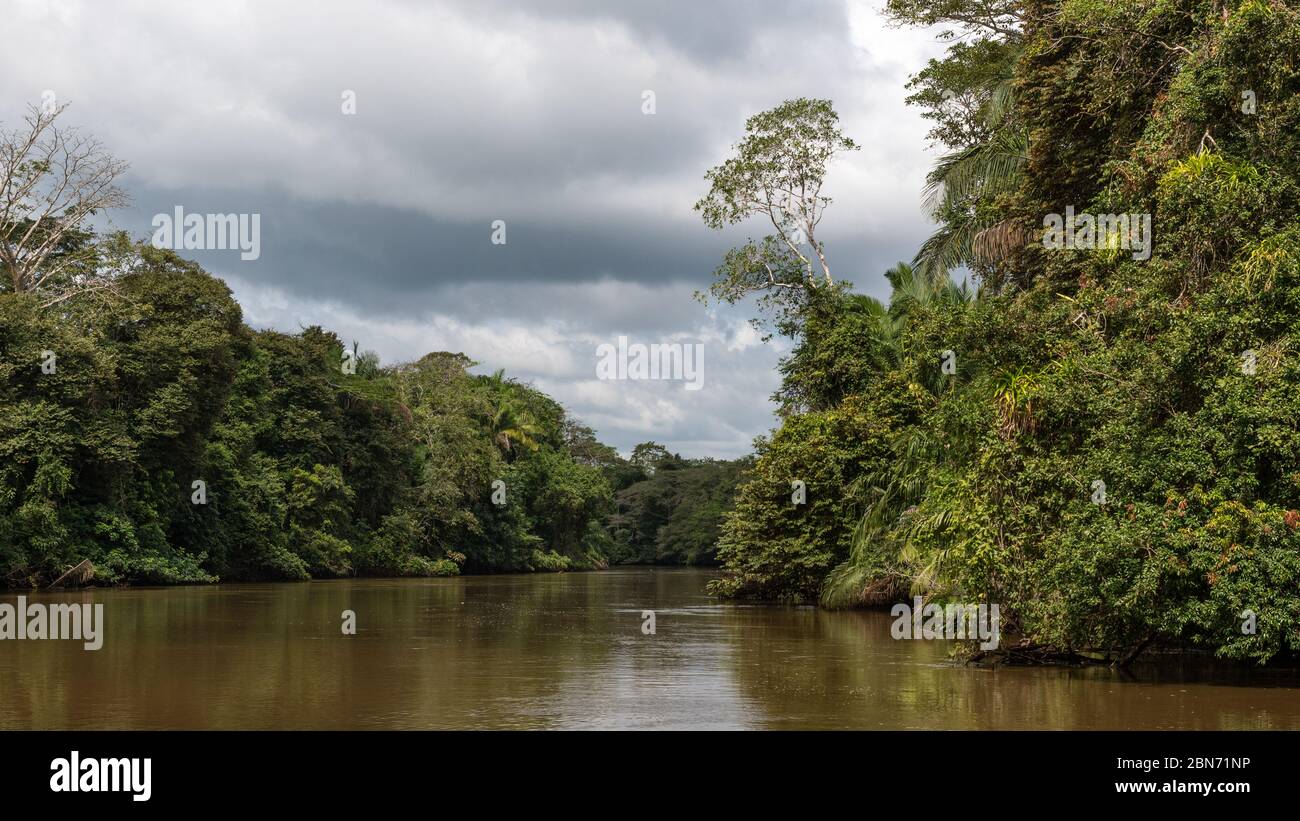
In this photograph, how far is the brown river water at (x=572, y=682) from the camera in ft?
33.8

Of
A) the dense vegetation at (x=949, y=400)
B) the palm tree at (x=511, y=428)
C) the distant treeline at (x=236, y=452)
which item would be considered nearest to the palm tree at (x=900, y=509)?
the dense vegetation at (x=949, y=400)

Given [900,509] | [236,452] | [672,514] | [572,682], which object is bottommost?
[672,514]

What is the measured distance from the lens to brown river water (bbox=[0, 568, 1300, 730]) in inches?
405

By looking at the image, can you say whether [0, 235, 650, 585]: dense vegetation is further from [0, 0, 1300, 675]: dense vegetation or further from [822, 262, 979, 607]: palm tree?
[822, 262, 979, 607]: palm tree

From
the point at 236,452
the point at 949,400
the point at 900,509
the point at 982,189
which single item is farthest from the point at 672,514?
the point at 949,400

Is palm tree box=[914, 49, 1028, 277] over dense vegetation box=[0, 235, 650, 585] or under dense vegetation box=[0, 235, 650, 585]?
over

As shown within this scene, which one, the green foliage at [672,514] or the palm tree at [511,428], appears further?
the green foliage at [672,514]

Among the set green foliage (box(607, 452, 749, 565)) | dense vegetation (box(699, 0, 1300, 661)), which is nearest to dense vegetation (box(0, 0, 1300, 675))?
dense vegetation (box(699, 0, 1300, 661))

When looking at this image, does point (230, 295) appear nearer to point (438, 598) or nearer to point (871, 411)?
point (438, 598)

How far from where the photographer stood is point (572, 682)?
43.6 ft

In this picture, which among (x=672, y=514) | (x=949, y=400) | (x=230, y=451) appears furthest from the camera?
(x=672, y=514)

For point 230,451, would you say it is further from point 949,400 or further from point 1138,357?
point 1138,357

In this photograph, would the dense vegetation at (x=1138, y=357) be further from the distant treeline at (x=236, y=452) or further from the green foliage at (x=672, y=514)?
the green foliage at (x=672, y=514)
